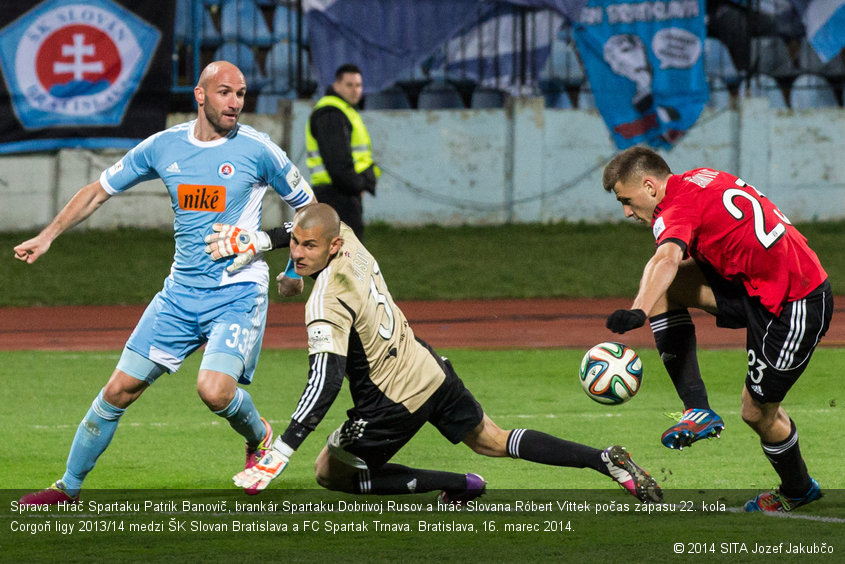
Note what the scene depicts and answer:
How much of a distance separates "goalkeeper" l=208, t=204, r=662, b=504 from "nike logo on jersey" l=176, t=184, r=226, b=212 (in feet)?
3.06

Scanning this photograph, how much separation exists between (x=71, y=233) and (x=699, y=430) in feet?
49.1

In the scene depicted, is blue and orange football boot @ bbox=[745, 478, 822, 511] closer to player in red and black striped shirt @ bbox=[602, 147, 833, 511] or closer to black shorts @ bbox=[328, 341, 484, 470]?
player in red and black striped shirt @ bbox=[602, 147, 833, 511]

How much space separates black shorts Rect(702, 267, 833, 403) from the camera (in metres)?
6.12

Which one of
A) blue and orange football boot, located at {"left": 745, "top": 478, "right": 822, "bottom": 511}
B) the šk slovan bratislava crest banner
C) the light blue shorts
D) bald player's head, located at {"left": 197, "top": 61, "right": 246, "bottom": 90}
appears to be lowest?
the šk slovan bratislava crest banner

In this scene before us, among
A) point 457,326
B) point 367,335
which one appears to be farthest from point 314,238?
A: point 457,326

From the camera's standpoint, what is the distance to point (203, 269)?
21.9 ft

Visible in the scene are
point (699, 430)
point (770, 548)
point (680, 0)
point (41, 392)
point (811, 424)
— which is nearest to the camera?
point (770, 548)

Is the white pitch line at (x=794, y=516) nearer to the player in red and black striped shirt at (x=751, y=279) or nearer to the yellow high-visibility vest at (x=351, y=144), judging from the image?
the player in red and black striped shirt at (x=751, y=279)

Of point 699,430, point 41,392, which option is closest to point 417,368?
point 699,430

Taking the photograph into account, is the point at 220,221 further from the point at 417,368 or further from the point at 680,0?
the point at 680,0

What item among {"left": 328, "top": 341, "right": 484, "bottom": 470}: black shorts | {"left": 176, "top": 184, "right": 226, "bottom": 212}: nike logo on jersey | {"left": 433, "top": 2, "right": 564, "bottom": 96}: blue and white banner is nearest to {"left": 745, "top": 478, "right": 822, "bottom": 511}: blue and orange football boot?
{"left": 328, "top": 341, "right": 484, "bottom": 470}: black shorts

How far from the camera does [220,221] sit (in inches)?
266

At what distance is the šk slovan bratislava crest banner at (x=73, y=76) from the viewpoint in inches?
738

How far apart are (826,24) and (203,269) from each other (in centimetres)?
1646
